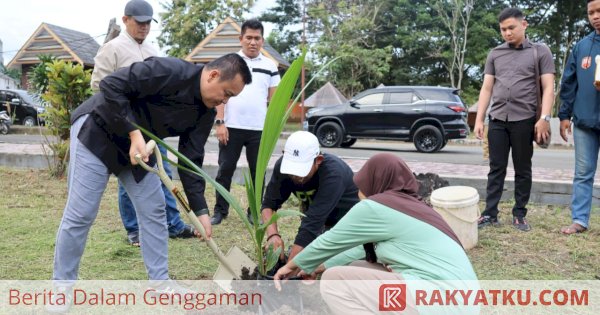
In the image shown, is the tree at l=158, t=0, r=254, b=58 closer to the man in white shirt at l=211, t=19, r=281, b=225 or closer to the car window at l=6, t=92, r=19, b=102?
the car window at l=6, t=92, r=19, b=102

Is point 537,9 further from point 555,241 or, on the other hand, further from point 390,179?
point 390,179

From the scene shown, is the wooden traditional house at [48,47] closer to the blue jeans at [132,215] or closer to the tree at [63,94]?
the tree at [63,94]

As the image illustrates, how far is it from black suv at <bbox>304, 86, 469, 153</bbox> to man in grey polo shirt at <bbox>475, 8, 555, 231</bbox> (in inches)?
300

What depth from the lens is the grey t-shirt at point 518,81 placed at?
3.97m

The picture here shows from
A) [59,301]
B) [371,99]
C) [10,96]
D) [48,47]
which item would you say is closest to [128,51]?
[59,301]

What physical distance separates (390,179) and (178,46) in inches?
982

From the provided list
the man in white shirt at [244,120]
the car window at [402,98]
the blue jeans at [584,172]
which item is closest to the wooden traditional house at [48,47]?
the car window at [402,98]

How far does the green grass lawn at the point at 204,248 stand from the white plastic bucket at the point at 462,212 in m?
0.12

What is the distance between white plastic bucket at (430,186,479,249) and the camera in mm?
3451

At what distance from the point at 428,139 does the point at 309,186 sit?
31.0 ft

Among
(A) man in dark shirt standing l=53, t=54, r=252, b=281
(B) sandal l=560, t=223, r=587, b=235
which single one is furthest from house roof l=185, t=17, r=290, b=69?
(A) man in dark shirt standing l=53, t=54, r=252, b=281

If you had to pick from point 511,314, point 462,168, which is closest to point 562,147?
point 462,168

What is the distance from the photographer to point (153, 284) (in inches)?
101

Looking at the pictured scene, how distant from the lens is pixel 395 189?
2.01 meters
